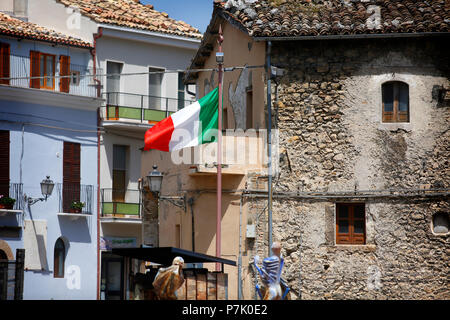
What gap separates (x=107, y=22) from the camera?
39.0 metres

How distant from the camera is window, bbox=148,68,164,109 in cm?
4056

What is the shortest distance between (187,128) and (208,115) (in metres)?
0.72

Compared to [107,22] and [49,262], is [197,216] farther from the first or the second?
[107,22]

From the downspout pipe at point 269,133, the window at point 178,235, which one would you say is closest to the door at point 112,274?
the window at point 178,235


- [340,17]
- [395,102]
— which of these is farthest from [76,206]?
[395,102]

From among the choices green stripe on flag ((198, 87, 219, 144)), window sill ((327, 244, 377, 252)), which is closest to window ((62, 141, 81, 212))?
green stripe on flag ((198, 87, 219, 144))

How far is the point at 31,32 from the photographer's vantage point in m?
36.9

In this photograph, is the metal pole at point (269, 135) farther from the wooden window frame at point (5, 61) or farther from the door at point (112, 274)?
the door at point (112, 274)

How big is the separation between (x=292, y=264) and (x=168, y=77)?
61.3 ft

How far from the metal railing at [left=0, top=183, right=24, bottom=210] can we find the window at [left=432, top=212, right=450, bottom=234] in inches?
667

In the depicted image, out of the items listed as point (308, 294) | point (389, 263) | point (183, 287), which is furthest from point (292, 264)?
point (183, 287)

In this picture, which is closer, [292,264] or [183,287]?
[183,287]

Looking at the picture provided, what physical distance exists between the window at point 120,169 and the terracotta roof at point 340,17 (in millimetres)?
15182

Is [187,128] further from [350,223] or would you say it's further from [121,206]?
[121,206]
